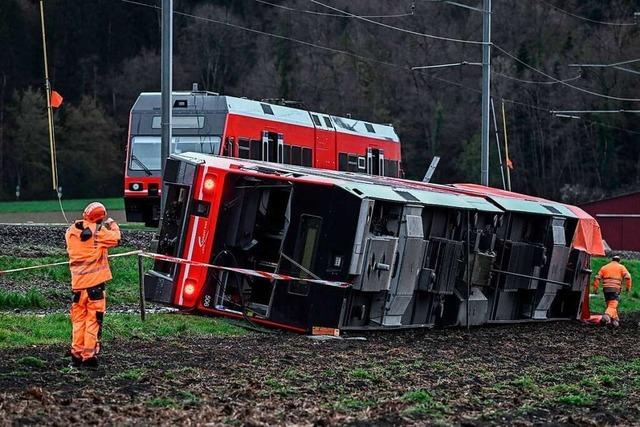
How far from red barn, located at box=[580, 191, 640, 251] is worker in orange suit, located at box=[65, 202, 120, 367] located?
48.1 meters

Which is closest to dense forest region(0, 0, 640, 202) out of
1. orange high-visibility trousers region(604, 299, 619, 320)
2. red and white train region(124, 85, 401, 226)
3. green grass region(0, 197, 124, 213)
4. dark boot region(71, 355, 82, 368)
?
green grass region(0, 197, 124, 213)

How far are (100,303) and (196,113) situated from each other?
61.1ft

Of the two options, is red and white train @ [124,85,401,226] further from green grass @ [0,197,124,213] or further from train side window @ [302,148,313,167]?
green grass @ [0,197,124,213]

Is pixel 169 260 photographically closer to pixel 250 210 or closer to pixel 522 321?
pixel 250 210

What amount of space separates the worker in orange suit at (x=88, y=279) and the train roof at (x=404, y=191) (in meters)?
4.86

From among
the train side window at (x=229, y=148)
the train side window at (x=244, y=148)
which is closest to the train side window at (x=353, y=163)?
the train side window at (x=244, y=148)

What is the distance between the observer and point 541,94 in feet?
268

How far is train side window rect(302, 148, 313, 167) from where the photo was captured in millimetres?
36709

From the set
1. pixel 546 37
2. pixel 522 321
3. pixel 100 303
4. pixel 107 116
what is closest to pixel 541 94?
pixel 546 37

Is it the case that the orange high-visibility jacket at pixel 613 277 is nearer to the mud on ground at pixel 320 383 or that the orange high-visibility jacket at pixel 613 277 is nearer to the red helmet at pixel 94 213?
the mud on ground at pixel 320 383

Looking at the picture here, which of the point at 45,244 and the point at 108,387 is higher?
the point at 108,387

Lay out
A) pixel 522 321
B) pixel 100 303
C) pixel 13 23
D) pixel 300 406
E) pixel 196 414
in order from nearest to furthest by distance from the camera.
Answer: pixel 196 414, pixel 300 406, pixel 100 303, pixel 522 321, pixel 13 23

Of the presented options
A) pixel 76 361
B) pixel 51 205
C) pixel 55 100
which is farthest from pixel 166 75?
pixel 51 205

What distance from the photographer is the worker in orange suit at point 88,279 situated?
15375mm
